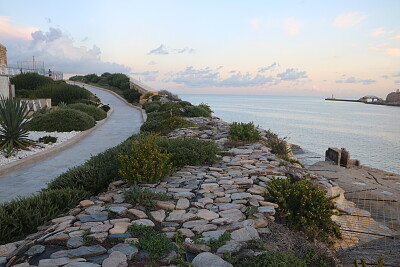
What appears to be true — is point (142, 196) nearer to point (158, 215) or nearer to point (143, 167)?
point (158, 215)

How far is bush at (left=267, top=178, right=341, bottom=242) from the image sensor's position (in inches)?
162

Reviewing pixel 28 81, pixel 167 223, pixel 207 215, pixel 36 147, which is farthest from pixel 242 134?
pixel 28 81

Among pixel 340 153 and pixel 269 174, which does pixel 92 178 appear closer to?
pixel 269 174

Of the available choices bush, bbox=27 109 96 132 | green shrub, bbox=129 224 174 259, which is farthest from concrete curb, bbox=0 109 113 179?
green shrub, bbox=129 224 174 259

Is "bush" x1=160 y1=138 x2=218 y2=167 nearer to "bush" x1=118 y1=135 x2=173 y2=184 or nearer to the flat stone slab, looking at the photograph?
"bush" x1=118 y1=135 x2=173 y2=184

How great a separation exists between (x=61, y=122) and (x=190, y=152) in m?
8.79

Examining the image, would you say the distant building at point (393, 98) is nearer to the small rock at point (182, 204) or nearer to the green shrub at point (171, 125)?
the green shrub at point (171, 125)

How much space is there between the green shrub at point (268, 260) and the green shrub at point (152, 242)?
1.98 ft

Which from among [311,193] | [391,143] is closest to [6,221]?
[311,193]

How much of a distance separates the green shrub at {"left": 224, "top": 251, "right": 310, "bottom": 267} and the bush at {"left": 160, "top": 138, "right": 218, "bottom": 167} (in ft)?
11.1

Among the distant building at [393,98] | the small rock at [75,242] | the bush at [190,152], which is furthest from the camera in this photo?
the distant building at [393,98]

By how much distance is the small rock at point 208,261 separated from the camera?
2.76 metres

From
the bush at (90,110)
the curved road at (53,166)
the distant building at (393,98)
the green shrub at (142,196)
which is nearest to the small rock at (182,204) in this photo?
the green shrub at (142,196)

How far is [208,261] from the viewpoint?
2805 millimetres
